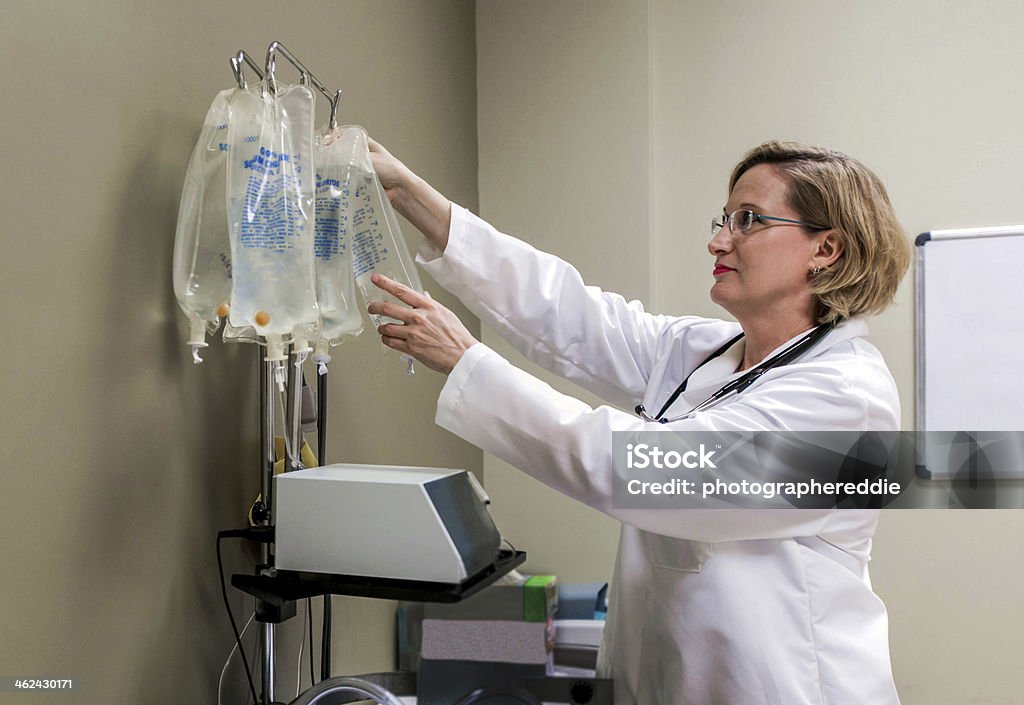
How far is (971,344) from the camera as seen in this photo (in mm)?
2234

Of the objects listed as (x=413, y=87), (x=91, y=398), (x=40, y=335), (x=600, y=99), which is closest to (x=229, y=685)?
(x=91, y=398)

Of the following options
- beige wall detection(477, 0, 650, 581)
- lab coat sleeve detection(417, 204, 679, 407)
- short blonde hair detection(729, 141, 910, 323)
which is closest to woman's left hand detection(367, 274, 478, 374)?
lab coat sleeve detection(417, 204, 679, 407)

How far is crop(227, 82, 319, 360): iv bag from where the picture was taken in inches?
40.6

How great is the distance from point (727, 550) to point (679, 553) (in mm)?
71

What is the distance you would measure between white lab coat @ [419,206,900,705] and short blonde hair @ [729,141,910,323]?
0.19 feet

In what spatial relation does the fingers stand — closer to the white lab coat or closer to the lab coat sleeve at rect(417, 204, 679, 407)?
the white lab coat

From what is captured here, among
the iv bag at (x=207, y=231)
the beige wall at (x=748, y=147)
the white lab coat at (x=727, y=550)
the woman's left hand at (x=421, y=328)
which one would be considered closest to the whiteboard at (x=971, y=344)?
the beige wall at (x=748, y=147)

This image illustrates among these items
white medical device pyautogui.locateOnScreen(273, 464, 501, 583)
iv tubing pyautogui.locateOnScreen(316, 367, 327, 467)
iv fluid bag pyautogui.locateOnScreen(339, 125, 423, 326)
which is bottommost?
white medical device pyautogui.locateOnScreen(273, 464, 501, 583)

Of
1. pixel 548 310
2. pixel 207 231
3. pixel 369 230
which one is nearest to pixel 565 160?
pixel 548 310

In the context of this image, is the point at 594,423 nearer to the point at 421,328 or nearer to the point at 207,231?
the point at 421,328

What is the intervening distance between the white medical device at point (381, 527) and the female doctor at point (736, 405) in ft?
0.60

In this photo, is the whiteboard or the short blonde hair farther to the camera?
the whiteboard

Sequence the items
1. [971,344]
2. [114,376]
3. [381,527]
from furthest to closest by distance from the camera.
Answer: [971,344] < [114,376] < [381,527]

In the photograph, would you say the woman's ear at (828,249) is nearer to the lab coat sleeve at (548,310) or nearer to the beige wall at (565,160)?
the lab coat sleeve at (548,310)
